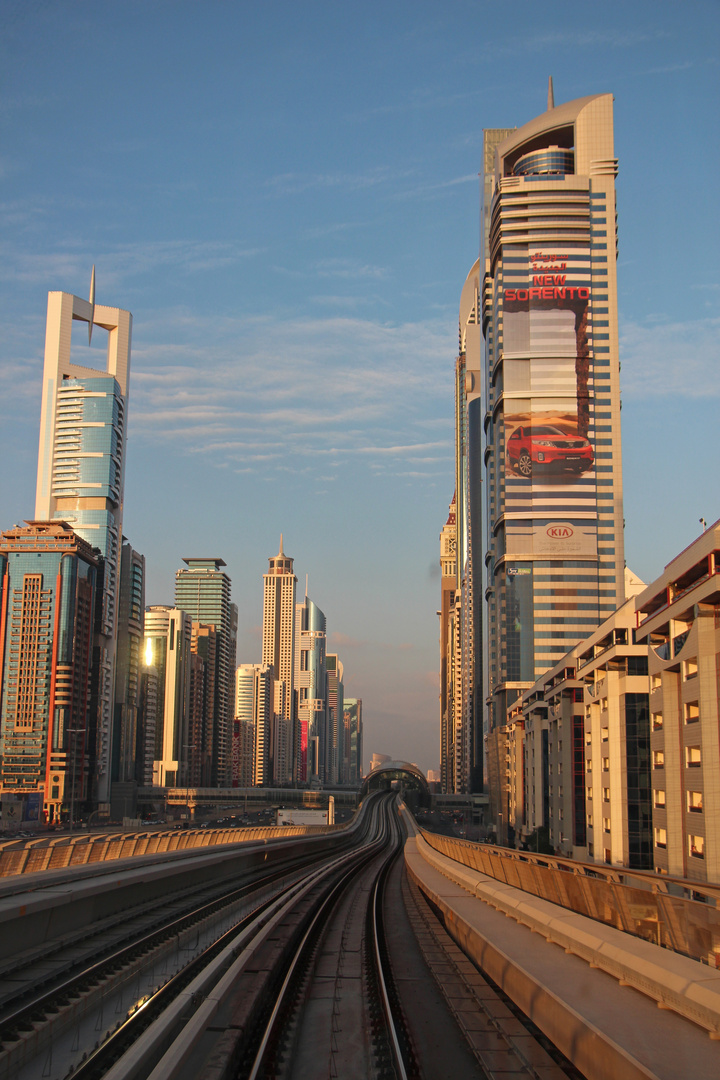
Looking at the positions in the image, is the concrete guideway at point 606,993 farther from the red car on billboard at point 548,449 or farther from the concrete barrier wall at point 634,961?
the red car on billboard at point 548,449

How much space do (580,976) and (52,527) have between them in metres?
177

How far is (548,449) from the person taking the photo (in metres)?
139

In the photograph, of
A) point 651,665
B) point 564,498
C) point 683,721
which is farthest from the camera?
point 564,498

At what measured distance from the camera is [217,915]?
2628cm

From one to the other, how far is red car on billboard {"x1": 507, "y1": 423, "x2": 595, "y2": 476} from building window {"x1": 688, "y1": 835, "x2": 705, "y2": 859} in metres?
106

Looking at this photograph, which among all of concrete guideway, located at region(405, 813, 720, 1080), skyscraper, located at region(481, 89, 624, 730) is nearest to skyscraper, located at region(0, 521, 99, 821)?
skyscraper, located at region(481, 89, 624, 730)

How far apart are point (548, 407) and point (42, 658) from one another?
105 meters

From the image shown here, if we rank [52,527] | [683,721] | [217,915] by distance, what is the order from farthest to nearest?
[52,527] → [683,721] → [217,915]

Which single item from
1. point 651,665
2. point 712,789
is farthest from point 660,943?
point 651,665

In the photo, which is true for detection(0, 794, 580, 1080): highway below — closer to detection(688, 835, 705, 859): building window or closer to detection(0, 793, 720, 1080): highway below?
detection(0, 793, 720, 1080): highway below

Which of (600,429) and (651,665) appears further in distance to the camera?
(600,429)

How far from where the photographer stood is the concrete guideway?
920 cm

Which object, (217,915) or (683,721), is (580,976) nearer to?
(217,915)

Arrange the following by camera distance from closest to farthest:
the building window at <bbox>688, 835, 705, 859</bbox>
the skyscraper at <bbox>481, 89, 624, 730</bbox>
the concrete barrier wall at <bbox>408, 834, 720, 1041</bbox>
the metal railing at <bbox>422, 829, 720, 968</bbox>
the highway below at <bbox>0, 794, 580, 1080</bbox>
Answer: the concrete barrier wall at <bbox>408, 834, 720, 1041</bbox> → the metal railing at <bbox>422, 829, 720, 968</bbox> → the highway below at <bbox>0, 794, 580, 1080</bbox> → the building window at <bbox>688, 835, 705, 859</bbox> → the skyscraper at <bbox>481, 89, 624, 730</bbox>
